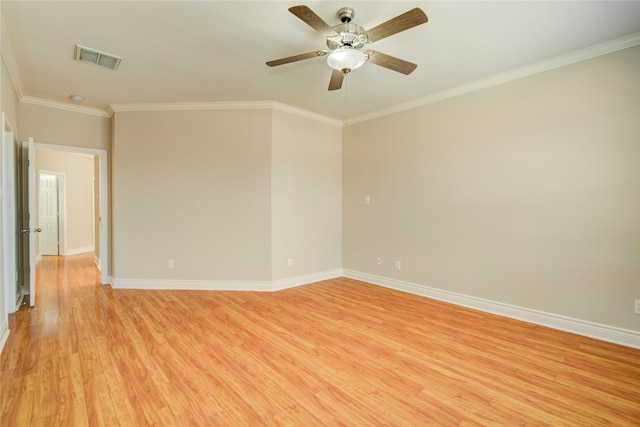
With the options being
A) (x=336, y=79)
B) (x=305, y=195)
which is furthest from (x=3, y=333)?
(x=336, y=79)

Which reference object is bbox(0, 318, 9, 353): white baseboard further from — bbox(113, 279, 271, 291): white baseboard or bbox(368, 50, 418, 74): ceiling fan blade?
bbox(368, 50, 418, 74): ceiling fan blade

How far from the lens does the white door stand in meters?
7.25

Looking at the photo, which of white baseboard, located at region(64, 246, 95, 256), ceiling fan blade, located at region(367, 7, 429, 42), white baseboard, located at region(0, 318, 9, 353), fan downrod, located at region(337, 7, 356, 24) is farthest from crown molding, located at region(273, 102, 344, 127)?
white baseboard, located at region(64, 246, 95, 256)

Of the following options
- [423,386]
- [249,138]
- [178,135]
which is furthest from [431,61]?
[178,135]

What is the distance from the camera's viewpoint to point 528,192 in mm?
3203

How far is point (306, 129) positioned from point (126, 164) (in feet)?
8.97

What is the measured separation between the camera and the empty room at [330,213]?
6.79 feet

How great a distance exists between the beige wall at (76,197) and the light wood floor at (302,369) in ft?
16.0

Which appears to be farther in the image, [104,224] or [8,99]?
[104,224]

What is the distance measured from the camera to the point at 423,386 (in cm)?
208

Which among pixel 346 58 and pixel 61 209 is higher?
pixel 346 58

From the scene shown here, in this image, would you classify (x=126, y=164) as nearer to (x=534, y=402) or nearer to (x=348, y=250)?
(x=348, y=250)

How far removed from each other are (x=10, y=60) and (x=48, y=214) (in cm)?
600

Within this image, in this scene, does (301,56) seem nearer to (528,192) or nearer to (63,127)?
(528,192)
